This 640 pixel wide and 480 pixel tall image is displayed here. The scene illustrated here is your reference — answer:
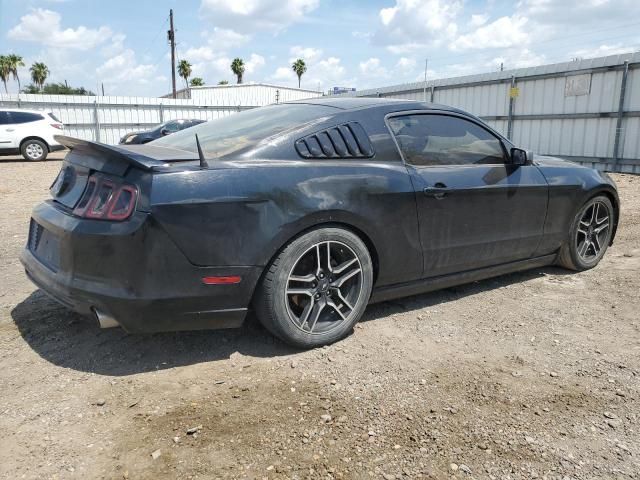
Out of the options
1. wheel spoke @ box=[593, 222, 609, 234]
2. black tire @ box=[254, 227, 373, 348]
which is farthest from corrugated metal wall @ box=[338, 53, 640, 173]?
black tire @ box=[254, 227, 373, 348]

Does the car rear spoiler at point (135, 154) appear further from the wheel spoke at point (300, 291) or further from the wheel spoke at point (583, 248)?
the wheel spoke at point (583, 248)

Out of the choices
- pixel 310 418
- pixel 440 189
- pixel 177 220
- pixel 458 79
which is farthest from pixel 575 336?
pixel 458 79

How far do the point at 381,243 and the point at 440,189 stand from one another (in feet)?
1.94

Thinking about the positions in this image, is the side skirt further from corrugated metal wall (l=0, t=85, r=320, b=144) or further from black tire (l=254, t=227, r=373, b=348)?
corrugated metal wall (l=0, t=85, r=320, b=144)

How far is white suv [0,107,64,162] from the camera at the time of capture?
15336 millimetres

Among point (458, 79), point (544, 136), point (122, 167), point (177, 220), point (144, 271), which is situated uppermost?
point (458, 79)

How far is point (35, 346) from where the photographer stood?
2990 mm

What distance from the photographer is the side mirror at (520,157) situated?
3857 millimetres

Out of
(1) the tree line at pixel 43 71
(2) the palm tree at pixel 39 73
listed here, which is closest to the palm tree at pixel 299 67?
(1) the tree line at pixel 43 71

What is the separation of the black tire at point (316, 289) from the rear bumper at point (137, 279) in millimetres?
136

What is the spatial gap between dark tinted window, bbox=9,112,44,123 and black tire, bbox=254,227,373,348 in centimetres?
1575

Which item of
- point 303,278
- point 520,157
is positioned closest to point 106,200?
point 303,278

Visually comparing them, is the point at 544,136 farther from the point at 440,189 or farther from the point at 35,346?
the point at 35,346

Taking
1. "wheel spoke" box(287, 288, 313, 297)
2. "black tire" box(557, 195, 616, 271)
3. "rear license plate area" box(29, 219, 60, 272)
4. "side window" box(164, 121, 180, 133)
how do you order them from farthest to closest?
"side window" box(164, 121, 180, 133) → "black tire" box(557, 195, 616, 271) → "wheel spoke" box(287, 288, 313, 297) → "rear license plate area" box(29, 219, 60, 272)
